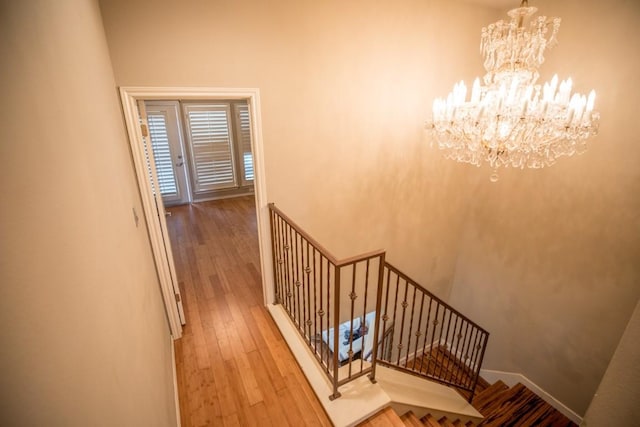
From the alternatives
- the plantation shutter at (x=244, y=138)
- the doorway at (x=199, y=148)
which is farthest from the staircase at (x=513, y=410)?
the plantation shutter at (x=244, y=138)

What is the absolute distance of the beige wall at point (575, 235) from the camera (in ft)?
8.45

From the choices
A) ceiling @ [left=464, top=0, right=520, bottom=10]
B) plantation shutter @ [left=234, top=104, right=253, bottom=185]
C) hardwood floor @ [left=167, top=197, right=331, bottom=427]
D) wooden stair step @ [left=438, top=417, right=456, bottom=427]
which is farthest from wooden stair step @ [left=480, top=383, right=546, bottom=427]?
plantation shutter @ [left=234, top=104, right=253, bottom=185]

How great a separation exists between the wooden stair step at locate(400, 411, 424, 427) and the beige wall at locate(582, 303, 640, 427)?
206cm

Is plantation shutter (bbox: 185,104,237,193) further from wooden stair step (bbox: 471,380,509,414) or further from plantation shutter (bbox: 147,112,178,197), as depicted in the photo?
wooden stair step (bbox: 471,380,509,414)

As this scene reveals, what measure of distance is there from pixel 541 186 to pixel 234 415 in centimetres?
389

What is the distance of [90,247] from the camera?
0.77 metres

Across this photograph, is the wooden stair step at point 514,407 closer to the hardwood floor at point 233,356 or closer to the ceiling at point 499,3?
the hardwood floor at point 233,356

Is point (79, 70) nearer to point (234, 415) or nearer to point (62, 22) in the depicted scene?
point (62, 22)

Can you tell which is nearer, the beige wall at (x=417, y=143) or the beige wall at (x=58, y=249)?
the beige wall at (x=58, y=249)

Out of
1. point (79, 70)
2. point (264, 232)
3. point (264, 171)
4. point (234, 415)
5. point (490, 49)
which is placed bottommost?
point (234, 415)

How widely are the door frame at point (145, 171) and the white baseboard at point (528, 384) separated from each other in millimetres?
3687

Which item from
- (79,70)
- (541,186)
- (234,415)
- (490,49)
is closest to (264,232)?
(234,415)

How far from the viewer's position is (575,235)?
3.02 meters

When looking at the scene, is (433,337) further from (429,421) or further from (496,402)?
(496,402)
